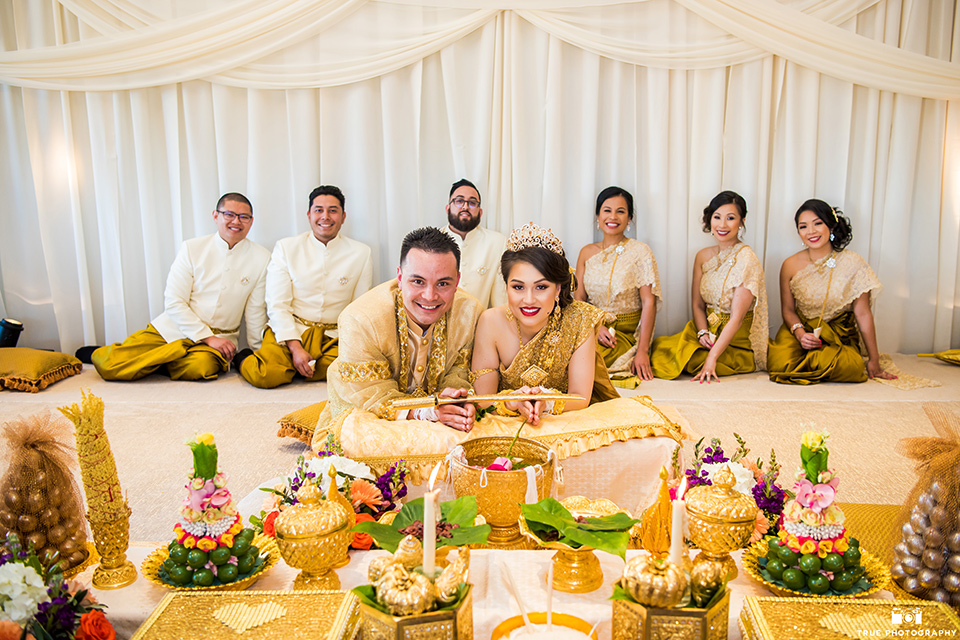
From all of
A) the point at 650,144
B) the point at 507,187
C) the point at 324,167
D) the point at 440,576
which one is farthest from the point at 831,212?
the point at 440,576

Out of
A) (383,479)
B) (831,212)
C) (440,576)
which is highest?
(831,212)

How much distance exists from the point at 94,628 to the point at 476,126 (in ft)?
14.1

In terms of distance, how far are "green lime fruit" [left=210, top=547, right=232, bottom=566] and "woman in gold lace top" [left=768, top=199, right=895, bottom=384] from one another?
4.02 m

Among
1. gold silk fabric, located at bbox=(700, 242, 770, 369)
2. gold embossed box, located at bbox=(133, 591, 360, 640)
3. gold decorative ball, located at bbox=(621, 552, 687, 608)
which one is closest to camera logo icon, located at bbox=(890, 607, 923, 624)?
gold decorative ball, located at bbox=(621, 552, 687, 608)

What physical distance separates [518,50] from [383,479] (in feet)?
12.8

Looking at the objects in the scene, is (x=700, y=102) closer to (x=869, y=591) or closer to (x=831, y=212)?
(x=831, y=212)

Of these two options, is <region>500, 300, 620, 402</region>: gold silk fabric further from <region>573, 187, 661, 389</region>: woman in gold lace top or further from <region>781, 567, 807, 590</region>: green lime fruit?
<region>573, 187, 661, 389</region>: woman in gold lace top

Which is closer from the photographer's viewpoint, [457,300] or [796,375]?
[457,300]

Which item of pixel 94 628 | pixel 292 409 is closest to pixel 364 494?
pixel 94 628

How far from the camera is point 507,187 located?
481 cm

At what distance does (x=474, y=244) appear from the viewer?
15.1ft

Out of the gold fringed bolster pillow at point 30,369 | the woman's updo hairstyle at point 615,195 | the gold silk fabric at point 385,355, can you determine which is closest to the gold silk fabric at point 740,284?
the woman's updo hairstyle at point 615,195

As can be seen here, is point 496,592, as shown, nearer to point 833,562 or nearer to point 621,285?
point 833,562

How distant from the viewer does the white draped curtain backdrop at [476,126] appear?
4598 millimetres
